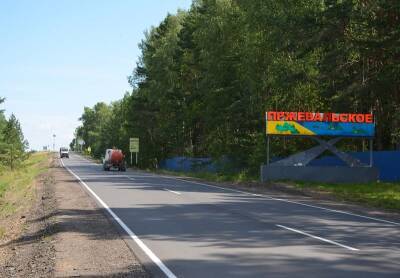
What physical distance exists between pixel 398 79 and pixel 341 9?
5.25m

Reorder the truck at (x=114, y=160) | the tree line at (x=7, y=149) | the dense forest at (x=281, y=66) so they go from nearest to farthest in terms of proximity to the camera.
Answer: the dense forest at (x=281, y=66) → the truck at (x=114, y=160) → the tree line at (x=7, y=149)

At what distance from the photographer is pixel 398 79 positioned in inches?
1157

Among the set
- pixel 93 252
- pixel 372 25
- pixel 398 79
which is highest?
pixel 372 25

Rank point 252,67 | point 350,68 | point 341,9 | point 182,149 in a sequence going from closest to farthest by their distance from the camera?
1. point 341,9
2. point 350,68
3. point 252,67
4. point 182,149

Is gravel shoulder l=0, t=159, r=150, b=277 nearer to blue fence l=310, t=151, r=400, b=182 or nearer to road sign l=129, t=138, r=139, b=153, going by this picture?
blue fence l=310, t=151, r=400, b=182

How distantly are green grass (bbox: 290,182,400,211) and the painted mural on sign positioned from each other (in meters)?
3.30

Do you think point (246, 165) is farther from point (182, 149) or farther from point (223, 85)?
point (182, 149)

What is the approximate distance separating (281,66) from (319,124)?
6660 mm

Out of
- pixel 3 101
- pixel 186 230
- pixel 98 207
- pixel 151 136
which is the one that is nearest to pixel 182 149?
pixel 151 136

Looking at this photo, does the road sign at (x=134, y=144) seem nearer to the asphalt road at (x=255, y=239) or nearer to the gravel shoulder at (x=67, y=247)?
the asphalt road at (x=255, y=239)

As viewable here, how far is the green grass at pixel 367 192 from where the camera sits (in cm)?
2231

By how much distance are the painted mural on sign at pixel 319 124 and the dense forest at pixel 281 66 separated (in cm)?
137

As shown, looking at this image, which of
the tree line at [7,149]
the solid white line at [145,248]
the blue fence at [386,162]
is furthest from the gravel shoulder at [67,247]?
the tree line at [7,149]

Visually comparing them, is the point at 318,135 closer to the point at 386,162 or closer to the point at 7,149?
the point at 386,162
